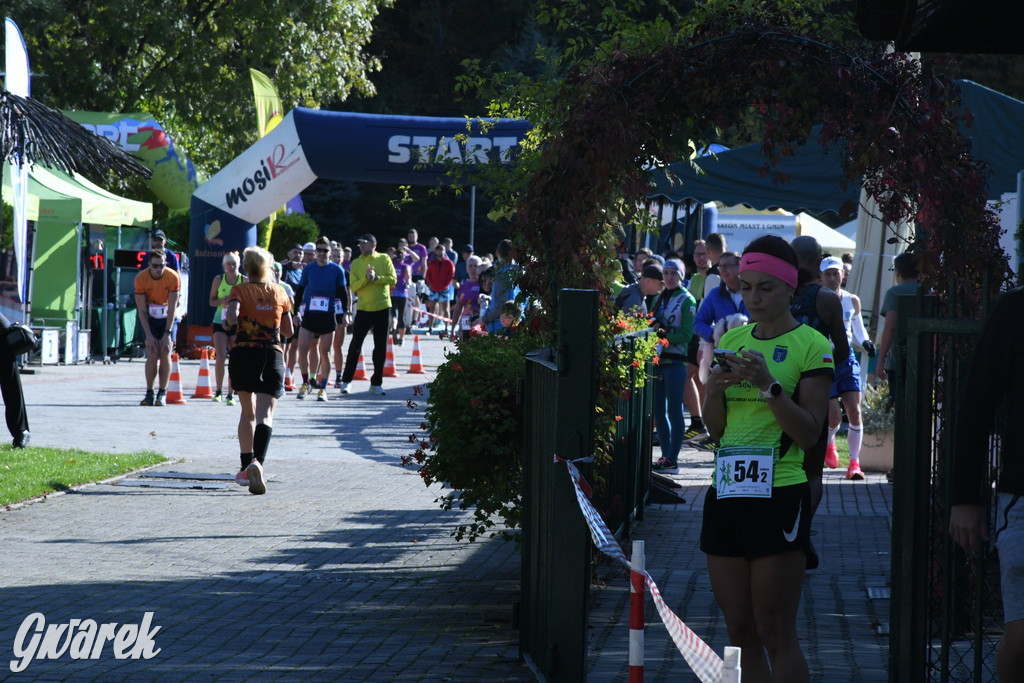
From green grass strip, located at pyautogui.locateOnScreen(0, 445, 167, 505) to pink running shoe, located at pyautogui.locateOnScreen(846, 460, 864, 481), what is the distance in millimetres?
6190

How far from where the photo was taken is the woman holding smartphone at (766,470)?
4406 millimetres

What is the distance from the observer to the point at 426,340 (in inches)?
1302

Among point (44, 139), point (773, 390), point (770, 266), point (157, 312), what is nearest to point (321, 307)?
point (157, 312)

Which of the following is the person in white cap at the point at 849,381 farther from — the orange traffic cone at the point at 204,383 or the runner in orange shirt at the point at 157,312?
the orange traffic cone at the point at 204,383

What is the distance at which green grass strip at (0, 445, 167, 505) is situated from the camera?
10.2 metres

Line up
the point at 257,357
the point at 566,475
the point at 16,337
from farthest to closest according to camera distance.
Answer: the point at 16,337 → the point at 257,357 → the point at 566,475

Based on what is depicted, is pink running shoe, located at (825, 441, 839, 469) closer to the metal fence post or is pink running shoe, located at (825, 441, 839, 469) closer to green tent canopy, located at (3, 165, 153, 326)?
the metal fence post

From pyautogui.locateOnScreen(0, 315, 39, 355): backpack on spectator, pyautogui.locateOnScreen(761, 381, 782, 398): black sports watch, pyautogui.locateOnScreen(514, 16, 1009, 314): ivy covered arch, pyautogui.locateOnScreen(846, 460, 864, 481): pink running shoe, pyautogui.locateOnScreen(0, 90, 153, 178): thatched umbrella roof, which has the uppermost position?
pyautogui.locateOnScreen(0, 90, 153, 178): thatched umbrella roof

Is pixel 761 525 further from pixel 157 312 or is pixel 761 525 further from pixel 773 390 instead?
pixel 157 312

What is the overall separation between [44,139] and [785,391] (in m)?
10.2

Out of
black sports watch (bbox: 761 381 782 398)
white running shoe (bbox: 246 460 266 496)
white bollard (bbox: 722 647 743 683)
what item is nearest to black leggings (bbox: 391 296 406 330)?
white running shoe (bbox: 246 460 266 496)

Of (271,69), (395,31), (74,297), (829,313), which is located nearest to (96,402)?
(74,297)

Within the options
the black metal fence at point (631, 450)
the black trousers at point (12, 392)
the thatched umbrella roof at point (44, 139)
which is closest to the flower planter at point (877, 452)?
the black metal fence at point (631, 450)

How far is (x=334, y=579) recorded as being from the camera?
303 inches
